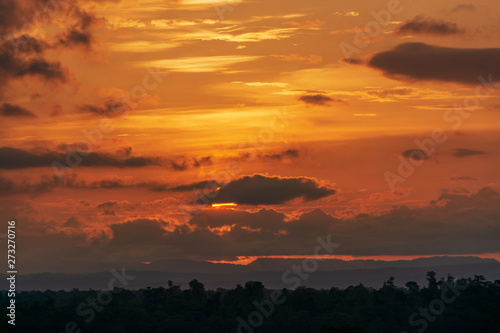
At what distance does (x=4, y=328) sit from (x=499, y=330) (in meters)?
113

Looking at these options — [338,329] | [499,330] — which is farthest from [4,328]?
[499,330]

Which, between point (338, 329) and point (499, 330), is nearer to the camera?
point (338, 329)

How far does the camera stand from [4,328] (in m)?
199

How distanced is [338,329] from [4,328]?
91.4m

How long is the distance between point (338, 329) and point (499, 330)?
237ft

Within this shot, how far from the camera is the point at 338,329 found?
14175 centimetres

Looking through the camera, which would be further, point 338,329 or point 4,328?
point 4,328

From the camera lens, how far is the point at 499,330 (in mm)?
199125

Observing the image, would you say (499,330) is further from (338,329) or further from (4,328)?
(4,328)
